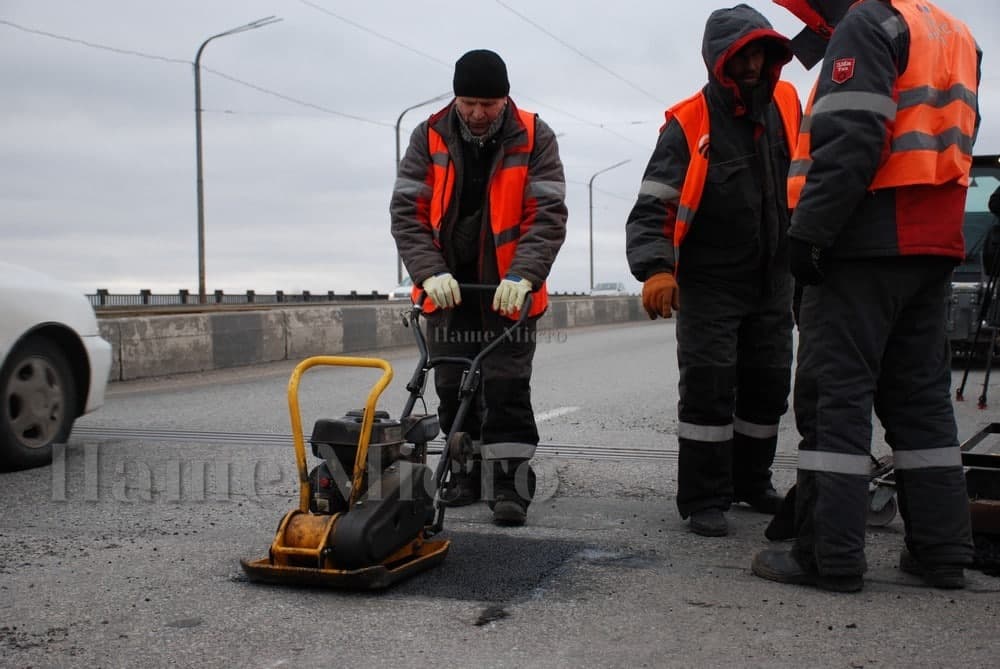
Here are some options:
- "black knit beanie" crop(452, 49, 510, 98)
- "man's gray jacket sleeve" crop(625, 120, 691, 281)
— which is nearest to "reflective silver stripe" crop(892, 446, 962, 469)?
"man's gray jacket sleeve" crop(625, 120, 691, 281)

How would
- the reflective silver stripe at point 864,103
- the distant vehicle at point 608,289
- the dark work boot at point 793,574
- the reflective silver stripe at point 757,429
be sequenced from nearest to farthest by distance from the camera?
the reflective silver stripe at point 864,103
the dark work boot at point 793,574
the reflective silver stripe at point 757,429
the distant vehicle at point 608,289

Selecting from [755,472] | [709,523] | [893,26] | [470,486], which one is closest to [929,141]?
[893,26]

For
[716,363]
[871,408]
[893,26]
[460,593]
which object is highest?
[893,26]

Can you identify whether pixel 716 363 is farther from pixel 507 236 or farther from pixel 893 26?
pixel 893 26

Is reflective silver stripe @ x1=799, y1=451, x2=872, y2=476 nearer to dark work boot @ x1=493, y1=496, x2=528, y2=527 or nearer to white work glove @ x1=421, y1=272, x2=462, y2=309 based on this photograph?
dark work boot @ x1=493, y1=496, x2=528, y2=527

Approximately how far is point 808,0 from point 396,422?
6.56 feet

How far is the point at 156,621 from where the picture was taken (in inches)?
136

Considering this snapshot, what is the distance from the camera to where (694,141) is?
4777mm

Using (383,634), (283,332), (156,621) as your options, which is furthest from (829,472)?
(283,332)

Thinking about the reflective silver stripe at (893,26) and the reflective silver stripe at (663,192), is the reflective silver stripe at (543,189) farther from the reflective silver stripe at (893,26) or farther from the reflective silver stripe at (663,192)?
the reflective silver stripe at (893,26)

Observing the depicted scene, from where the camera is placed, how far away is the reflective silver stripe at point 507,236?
197 inches

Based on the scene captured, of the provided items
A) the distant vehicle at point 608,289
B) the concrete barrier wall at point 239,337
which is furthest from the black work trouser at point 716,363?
the distant vehicle at point 608,289

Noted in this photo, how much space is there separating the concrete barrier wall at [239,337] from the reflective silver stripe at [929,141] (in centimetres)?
583

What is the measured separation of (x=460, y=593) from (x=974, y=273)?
1197cm
